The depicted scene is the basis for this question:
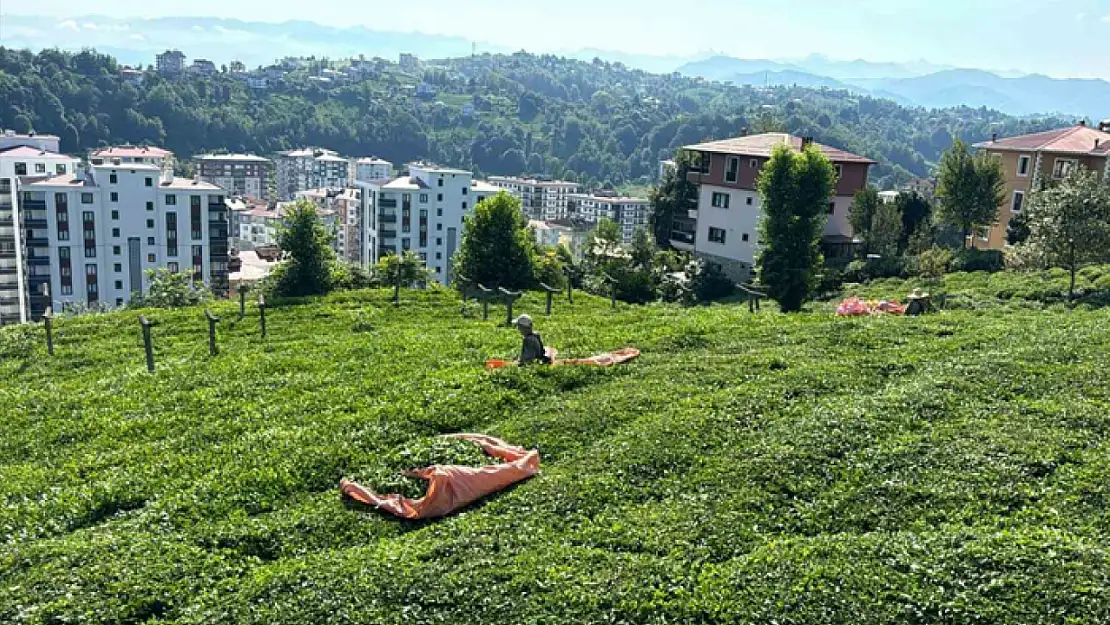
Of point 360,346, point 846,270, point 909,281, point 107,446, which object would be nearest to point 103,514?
point 107,446

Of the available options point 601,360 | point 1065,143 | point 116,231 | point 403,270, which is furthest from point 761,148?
point 116,231

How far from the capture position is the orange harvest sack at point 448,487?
12523 mm

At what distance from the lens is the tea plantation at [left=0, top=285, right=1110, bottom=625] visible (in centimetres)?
970

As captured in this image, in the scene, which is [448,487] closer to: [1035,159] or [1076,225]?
[1076,225]

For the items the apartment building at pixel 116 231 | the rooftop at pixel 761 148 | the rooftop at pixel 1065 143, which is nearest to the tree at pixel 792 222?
the rooftop at pixel 761 148

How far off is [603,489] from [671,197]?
49601 millimetres

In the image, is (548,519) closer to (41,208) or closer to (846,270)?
(846,270)

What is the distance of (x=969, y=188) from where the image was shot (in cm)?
4659

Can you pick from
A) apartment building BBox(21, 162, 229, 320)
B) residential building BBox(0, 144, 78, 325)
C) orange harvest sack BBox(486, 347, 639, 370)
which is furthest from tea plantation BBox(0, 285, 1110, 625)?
apartment building BBox(21, 162, 229, 320)

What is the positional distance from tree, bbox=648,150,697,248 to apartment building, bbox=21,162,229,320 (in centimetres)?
4455

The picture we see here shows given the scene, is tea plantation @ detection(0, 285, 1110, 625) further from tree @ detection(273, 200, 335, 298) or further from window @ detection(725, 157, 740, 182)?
window @ detection(725, 157, 740, 182)

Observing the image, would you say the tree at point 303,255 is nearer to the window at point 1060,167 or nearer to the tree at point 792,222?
the tree at point 792,222

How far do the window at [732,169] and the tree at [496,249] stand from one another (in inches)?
863

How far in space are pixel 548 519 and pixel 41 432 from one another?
433 inches
